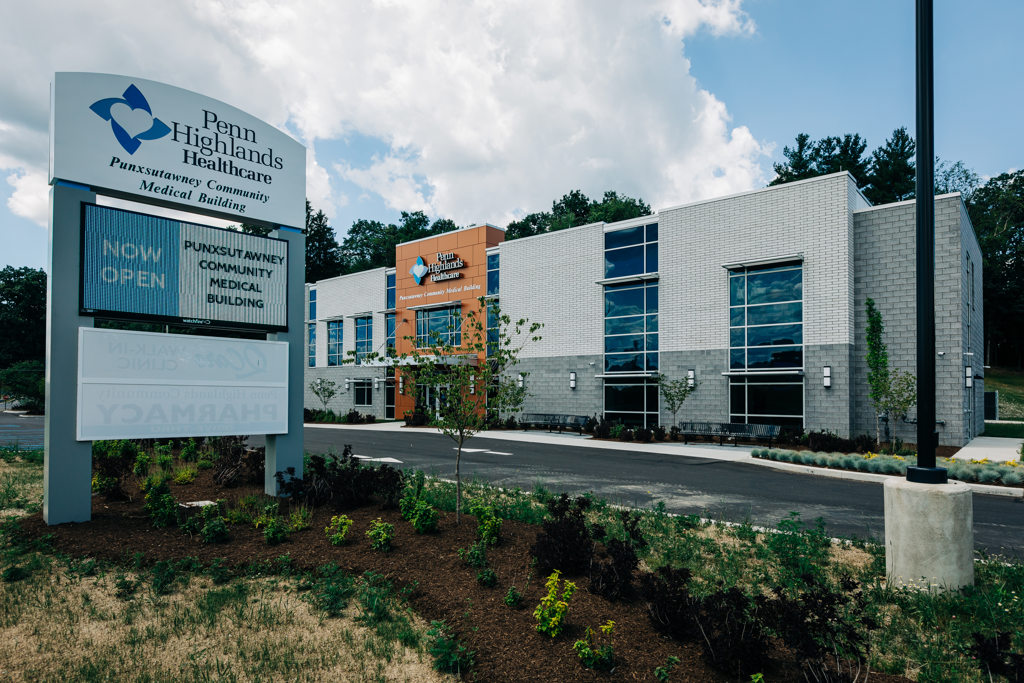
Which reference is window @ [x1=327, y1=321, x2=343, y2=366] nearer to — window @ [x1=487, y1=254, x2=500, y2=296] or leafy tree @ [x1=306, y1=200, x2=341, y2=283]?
window @ [x1=487, y1=254, x2=500, y2=296]

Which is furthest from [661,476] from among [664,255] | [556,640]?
[664,255]

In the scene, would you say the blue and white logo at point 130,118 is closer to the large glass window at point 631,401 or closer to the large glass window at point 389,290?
the large glass window at point 631,401

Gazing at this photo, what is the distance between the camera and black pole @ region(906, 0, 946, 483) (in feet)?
18.4

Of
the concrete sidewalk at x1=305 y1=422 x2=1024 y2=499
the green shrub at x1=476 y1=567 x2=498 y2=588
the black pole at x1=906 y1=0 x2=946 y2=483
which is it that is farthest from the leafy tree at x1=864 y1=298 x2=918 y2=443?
the green shrub at x1=476 y1=567 x2=498 y2=588

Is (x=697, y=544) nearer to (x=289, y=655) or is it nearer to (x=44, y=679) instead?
(x=289, y=655)

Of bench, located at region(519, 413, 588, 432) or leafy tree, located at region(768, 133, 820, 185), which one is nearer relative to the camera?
bench, located at region(519, 413, 588, 432)

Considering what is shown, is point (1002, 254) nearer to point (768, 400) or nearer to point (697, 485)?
point (768, 400)

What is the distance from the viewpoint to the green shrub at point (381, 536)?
6391 millimetres

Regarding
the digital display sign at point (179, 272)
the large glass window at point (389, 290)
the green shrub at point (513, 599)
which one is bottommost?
the green shrub at point (513, 599)

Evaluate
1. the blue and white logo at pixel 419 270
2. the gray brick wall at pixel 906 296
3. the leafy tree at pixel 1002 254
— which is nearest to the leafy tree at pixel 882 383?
the gray brick wall at pixel 906 296

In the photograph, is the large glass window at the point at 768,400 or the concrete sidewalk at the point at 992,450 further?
the large glass window at the point at 768,400

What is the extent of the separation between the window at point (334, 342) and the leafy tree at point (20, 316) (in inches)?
1671

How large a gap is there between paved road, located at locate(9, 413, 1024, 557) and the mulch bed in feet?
14.5

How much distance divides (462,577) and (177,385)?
5.57 meters
